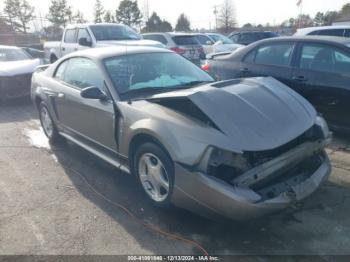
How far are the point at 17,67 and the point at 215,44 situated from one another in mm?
8660

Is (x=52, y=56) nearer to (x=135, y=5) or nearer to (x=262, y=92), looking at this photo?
(x=262, y=92)

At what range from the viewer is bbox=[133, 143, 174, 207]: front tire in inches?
130

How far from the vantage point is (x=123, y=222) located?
3.47 metres

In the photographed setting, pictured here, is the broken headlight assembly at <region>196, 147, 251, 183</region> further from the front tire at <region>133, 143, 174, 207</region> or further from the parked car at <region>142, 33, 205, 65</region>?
the parked car at <region>142, 33, 205, 65</region>

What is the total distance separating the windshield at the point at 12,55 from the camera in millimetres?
10141

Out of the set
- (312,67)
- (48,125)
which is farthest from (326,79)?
(48,125)

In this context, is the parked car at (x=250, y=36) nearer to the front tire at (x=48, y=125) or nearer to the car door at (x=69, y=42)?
the car door at (x=69, y=42)

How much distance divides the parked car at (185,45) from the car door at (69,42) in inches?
137

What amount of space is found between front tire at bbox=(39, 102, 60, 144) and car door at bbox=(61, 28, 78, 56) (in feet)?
19.3

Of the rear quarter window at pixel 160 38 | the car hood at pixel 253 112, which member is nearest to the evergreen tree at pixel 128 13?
the rear quarter window at pixel 160 38

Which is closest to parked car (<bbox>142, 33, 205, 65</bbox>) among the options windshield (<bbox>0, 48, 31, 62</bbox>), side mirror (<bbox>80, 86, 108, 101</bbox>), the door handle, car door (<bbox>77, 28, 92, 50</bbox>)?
car door (<bbox>77, 28, 92, 50</bbox>)

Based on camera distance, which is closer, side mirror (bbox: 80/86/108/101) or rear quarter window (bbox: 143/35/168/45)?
side mirror (bbox: 80/86/108/101)

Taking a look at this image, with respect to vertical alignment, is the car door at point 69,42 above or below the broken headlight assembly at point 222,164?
above

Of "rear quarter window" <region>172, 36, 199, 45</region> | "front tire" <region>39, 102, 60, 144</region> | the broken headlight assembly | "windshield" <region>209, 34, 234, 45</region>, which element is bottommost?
"front tire" <region>39, 102, 60, 144</region>
